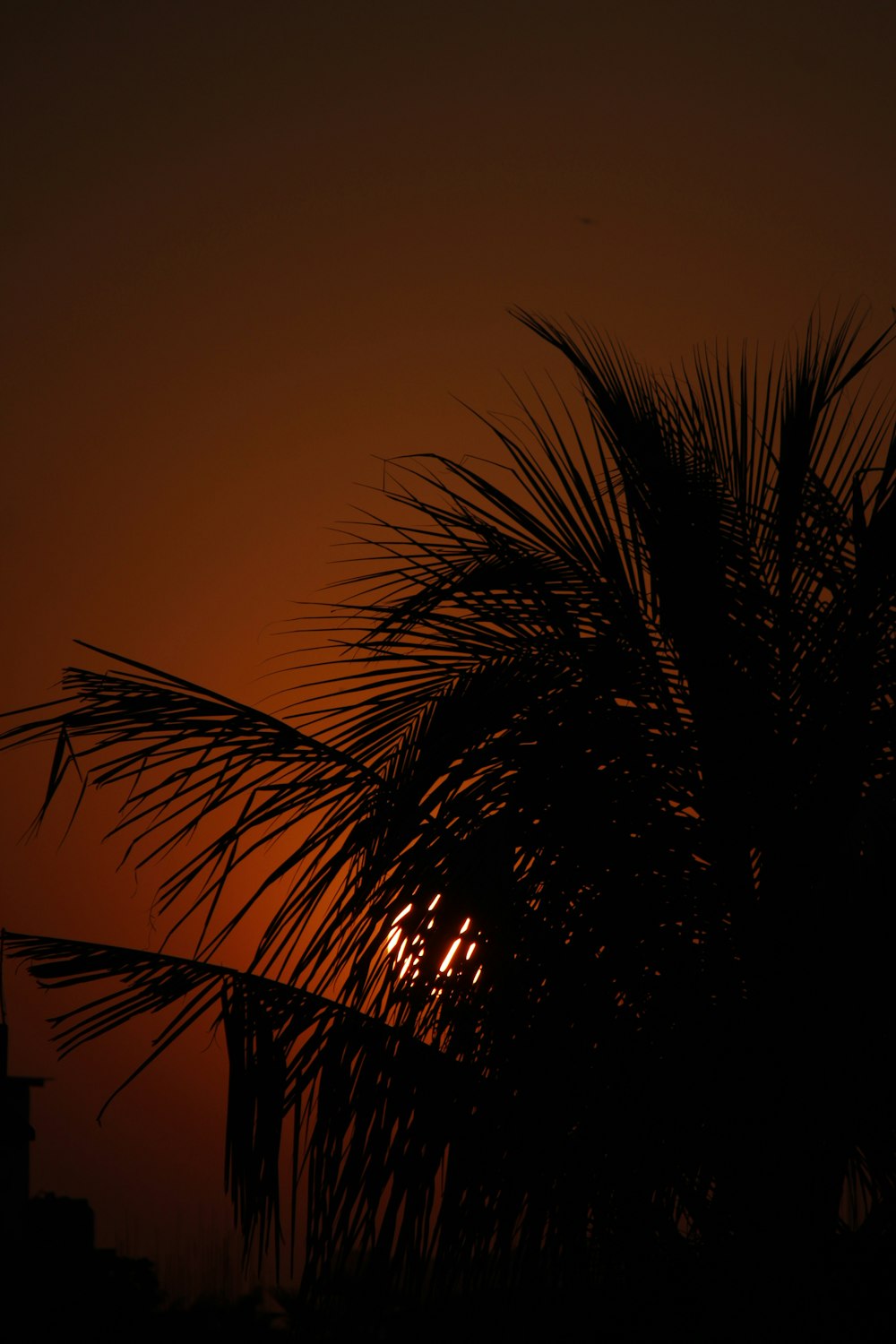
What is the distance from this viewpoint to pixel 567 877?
3658 mm

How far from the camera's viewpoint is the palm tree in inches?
133

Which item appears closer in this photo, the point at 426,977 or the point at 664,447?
the point at 426,977

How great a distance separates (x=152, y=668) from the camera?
12.7 ft

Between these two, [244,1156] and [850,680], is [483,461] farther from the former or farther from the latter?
[244,1156]

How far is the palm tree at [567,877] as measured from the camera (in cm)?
338

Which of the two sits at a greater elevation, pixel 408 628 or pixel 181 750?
pixel 408 628

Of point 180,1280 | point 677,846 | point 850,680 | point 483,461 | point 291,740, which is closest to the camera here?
point 850,680

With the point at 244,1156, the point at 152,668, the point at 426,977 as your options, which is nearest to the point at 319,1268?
the point at 244,1156

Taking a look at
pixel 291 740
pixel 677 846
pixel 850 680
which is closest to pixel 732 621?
pixel 850 680

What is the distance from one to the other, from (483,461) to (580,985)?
165cm

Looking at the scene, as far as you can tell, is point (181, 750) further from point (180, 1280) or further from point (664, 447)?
point (180, 1280)

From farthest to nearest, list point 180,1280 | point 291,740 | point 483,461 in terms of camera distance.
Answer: point 180,1280 < point 483,461 < point 291,740

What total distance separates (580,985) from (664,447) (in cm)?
168

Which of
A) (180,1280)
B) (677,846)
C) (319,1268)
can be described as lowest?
(180,1280)
